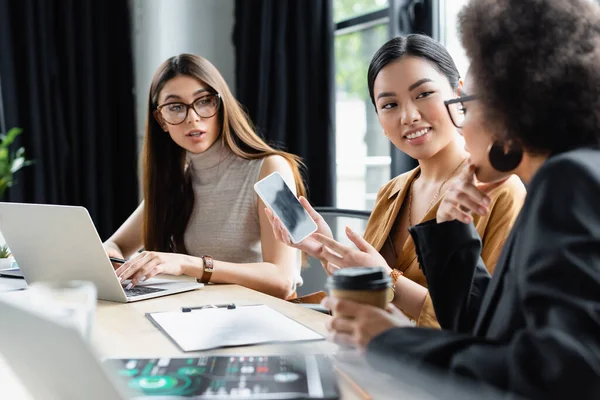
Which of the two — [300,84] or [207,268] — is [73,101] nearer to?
[300,84]

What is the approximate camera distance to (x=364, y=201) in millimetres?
3361

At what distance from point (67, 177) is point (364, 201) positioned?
1.57 metres

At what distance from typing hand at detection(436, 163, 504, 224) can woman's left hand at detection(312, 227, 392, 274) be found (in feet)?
0.58

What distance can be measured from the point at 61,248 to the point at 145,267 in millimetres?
237

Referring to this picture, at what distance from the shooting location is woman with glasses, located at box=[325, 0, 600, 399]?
1.95 ft

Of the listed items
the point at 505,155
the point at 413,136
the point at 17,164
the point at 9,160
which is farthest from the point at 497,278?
the point at 9,160

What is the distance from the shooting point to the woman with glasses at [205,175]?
2.06 m

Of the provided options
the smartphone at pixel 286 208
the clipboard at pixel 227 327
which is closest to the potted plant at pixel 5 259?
the clipboard at pixel 227 327

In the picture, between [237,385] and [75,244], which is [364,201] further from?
[237,385]

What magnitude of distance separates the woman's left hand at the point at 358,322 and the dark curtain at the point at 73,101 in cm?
282

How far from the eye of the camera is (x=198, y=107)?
2078 mm

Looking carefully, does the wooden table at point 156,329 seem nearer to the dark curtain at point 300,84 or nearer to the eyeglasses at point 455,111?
the eyeglasses at point 455,111

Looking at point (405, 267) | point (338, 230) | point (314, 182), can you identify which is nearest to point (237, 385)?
point (405, 267)

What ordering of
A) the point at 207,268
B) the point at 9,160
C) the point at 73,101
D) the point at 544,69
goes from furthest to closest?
1. the point at 73,101
2. the point at 9,160
3. the point at 207,268
4. the point at 544,69
